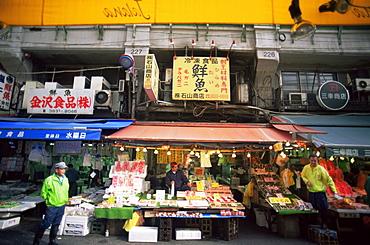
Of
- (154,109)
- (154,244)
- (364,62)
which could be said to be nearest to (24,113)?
(154,109)

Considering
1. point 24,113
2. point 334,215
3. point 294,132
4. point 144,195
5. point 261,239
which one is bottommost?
point 261,239

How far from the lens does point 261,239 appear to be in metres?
7.01

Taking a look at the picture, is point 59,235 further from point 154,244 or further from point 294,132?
point 294,132

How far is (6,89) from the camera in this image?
31.4ft

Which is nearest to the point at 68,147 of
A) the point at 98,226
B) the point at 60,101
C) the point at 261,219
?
the point at 60,101

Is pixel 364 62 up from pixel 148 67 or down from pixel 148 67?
up

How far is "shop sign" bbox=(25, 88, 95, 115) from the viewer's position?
967 centimetres

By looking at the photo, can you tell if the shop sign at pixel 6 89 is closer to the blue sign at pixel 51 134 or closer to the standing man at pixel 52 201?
the blue sign at pixel 51 134

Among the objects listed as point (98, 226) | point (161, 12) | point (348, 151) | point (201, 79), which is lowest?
point (98, 226)

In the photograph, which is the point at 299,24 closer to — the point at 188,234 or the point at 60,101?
the point at 188,234

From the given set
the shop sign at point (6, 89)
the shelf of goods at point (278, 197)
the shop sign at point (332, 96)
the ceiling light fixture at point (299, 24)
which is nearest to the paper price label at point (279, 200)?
the shelf of goods at point (278, 197)

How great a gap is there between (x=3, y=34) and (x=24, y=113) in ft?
13.3

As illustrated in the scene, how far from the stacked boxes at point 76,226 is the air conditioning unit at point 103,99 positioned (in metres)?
5.07

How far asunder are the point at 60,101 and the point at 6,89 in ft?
8.38
